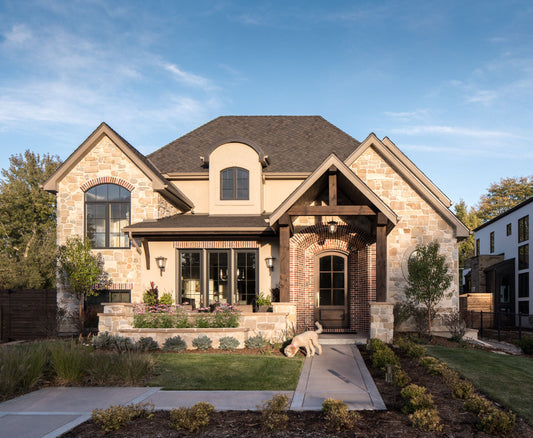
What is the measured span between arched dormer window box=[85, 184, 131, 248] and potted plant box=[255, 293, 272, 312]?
5.05 meters

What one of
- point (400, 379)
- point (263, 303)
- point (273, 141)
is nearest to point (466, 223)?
point (273, 141)

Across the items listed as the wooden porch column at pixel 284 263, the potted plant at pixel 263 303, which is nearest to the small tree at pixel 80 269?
the potted plant at pixel 263 303

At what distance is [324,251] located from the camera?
15711mm

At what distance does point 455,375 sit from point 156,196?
1148 cm

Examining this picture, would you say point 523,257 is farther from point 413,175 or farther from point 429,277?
point 429,277

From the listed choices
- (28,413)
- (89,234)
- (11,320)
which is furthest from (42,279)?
(28,413)

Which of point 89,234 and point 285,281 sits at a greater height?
point 89,234

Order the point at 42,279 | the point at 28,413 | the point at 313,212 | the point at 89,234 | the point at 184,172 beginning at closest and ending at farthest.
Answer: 1. the point at 28,413
2. the point at 313,212
3. the point at 89,234
4. the point at 184,172
5. the point at 42,279

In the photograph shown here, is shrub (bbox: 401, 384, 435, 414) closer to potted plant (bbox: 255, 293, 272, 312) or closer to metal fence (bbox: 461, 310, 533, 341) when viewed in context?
potted plant (bbox: 255, 293, 272, 312)

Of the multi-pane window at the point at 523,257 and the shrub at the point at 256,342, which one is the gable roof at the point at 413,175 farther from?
the multi-pane window at the point at 523,257

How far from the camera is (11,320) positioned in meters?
17.6

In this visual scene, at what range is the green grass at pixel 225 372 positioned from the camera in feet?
28.9

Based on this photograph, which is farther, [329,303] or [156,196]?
[156,196]

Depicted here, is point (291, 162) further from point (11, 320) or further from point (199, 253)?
point (11, 320)
